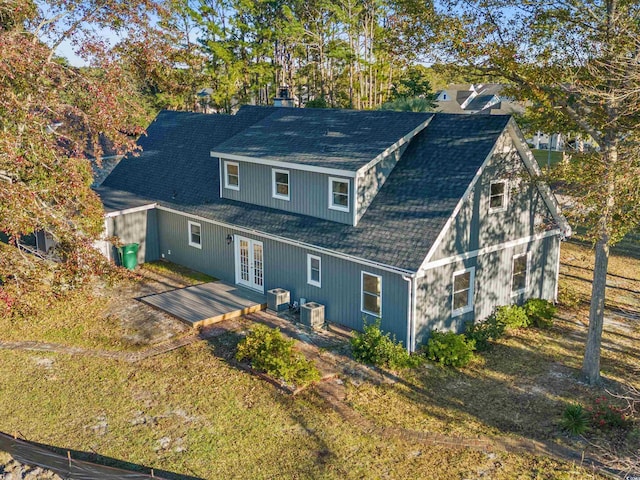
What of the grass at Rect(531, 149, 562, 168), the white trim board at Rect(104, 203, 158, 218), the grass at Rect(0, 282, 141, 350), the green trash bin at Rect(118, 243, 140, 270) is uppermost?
the white trim board at Rect(104, 203, 158, 218)

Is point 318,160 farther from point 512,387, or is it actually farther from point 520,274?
point 512,387

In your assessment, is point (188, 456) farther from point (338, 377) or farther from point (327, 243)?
point (327, 243)

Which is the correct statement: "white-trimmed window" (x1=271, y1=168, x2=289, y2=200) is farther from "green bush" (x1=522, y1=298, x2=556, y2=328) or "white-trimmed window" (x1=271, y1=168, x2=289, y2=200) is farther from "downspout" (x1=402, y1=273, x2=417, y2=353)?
"green bush" (x1=522, y1=298, x2=556, y2=328)

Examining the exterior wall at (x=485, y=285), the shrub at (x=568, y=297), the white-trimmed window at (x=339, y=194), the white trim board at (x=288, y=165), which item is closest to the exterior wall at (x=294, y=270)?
the exterior wall at (x=485, y=285)

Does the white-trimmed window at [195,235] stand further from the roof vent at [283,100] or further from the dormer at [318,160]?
the roof vent at [283,100]

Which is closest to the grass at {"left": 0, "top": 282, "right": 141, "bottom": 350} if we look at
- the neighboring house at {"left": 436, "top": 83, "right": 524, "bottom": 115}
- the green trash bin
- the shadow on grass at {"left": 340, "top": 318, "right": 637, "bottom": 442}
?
the green trash bin
